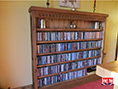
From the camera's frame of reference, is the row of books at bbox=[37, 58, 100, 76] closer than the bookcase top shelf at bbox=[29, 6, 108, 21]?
No

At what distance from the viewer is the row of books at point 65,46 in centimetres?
185

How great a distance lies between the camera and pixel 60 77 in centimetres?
209

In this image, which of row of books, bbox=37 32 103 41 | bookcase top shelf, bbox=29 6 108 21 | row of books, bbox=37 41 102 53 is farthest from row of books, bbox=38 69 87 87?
bookcase top shelf, bbox=29 6 108 21

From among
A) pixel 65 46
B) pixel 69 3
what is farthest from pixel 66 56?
pixel 69 3

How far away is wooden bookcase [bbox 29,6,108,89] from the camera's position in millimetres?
1793

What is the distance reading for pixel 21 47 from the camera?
1979mm

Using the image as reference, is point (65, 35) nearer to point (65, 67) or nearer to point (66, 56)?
point (66, 56)

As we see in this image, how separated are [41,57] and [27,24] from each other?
0.73m

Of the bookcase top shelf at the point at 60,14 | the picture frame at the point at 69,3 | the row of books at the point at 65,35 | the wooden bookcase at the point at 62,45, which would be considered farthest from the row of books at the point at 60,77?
the picture frame at the point at 69,3

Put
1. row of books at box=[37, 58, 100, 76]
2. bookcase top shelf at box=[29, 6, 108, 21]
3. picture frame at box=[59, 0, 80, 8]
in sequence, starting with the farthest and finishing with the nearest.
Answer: picture frame at box=[59, 0, 80, 8] < row of books at box=[37, 58, 100, 76] < bookcase top shelf at box=[29, 6, 108, 21]

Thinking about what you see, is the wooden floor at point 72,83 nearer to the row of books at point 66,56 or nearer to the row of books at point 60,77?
the row of books at point 60,77

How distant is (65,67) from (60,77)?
237 mm

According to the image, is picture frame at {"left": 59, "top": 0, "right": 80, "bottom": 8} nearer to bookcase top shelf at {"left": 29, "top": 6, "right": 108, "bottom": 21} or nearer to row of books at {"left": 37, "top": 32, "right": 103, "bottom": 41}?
bookcase top shelf at {"left": 29, "top": 6, "right": 108, "bottom": 21}

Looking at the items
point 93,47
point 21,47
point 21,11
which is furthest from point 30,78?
point 93,47
